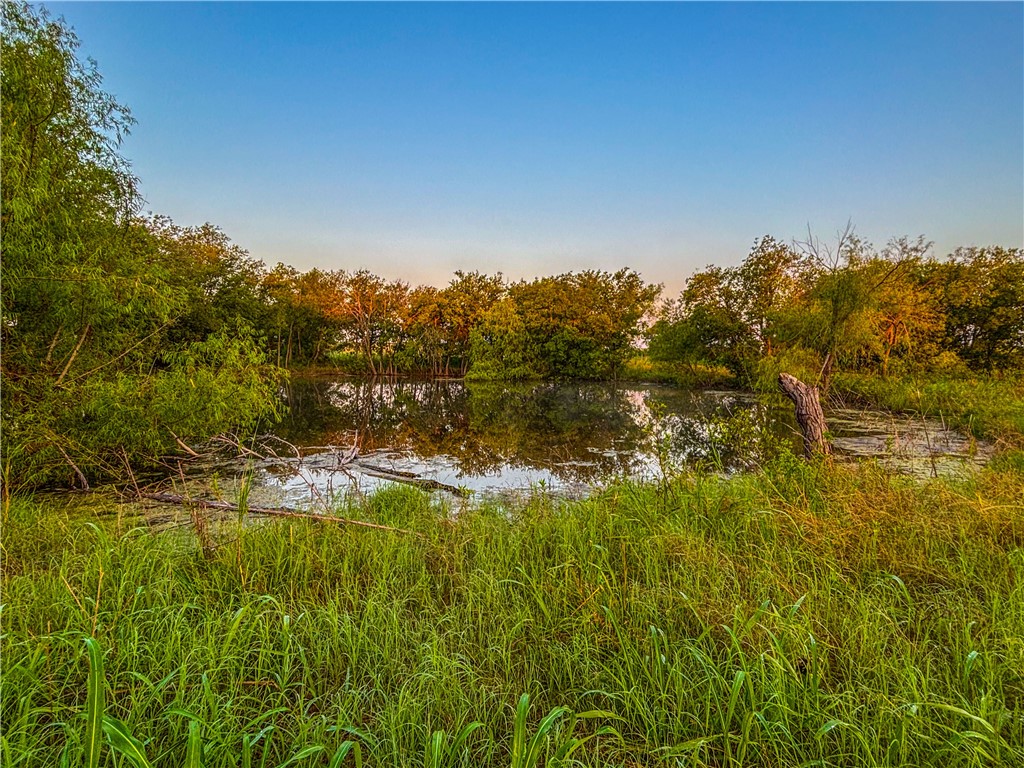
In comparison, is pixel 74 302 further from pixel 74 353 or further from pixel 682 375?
pixel 682 375

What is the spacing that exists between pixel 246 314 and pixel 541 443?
24885mm

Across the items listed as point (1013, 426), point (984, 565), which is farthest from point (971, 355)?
point (984, 565)

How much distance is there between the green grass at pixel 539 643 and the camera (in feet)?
5.03

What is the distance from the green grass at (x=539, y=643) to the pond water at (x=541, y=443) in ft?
4.25

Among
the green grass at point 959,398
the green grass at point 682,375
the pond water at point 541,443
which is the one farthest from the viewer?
the green grass at point 682,375

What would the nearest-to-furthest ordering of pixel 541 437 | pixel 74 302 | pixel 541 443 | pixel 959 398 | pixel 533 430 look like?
1. pixel 74 302
2. pixel 541 443
3. pixel 541 437
4. pixel 959 398
5. pixel 533 430

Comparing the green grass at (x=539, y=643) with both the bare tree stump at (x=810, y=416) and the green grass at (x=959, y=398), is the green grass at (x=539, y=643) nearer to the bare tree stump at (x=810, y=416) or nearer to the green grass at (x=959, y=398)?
the bare tree stump at (x=810, y=416)

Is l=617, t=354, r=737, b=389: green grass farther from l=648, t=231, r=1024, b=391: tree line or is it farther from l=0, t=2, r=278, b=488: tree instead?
l=0, t=2, r=278, b=488: tree

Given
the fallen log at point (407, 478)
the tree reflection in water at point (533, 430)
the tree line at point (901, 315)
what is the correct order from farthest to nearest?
the tree line at point (901, 315)
the tree reflection in water at point (533, 430)
the fallen log at point (407, 478)

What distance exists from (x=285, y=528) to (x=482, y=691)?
2351 millimetres

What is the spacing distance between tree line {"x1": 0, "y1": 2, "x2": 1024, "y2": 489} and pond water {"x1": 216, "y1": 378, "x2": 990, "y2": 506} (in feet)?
5.70

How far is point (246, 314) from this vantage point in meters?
26.9

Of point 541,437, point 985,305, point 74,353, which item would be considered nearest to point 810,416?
point 541,437

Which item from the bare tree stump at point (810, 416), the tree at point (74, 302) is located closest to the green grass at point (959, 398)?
the bare tree stump at point (810, 416)
